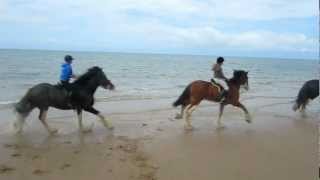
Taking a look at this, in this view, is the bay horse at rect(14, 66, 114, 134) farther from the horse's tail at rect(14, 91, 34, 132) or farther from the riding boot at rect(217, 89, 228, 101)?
the riding boot at rect(217, 89, 228, 101)

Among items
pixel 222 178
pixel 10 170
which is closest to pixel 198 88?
pixel 222 178

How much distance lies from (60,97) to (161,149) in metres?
2.68

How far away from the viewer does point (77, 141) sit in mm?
8656

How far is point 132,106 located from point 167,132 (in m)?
4.80

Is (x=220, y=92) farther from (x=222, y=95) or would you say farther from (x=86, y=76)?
(x=86, y=76)

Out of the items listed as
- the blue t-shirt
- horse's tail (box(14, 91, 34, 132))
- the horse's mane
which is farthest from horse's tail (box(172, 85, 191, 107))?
horse's tail (box(14, 91, 34, 132))

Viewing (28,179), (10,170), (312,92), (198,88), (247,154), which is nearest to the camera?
(28,179)

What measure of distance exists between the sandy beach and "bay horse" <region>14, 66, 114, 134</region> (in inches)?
15.3

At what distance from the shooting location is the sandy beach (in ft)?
21.4

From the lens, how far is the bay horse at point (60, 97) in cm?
901

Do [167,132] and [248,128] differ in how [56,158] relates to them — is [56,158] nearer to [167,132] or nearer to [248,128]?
[167,132]

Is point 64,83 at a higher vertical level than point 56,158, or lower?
higher

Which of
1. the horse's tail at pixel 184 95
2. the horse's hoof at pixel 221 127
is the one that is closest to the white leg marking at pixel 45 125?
the horse's tail at pixel 184 95

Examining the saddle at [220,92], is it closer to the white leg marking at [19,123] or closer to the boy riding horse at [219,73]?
the boy riding horse at [219,73]
